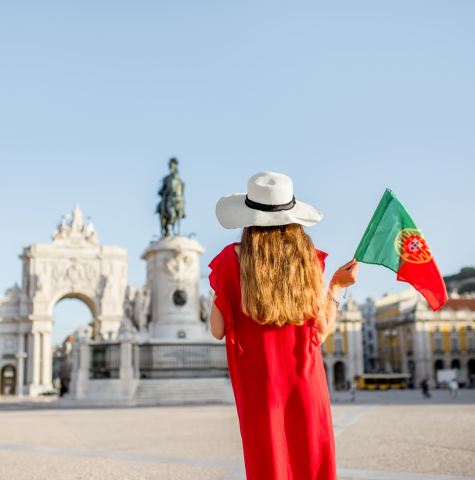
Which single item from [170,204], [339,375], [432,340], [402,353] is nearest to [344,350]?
[339,375]

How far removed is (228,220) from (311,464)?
101 centimetres

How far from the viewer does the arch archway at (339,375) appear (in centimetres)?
7275

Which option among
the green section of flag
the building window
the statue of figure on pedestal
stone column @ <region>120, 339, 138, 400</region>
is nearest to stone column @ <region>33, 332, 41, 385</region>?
the building window

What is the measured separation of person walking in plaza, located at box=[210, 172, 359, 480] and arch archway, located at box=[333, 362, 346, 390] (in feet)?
237

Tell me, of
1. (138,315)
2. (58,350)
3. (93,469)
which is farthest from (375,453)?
(58,350)

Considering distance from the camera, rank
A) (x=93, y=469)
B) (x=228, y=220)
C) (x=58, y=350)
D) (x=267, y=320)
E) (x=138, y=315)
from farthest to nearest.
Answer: (x=58, y=350) < (x=138, y=315) < (x=93, y=469) < (x=228, y=220) < (x=267, y=320)

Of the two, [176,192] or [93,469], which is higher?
[176,192]

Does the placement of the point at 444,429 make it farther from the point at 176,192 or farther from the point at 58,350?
the point at 58,350

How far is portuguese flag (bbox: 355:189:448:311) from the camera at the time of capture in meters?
3.05

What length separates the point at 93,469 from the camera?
623cm

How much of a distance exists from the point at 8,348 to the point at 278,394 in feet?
208

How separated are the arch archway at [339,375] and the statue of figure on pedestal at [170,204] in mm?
54033

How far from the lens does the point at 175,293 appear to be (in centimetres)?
2108

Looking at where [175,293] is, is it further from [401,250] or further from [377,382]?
[377,382]
